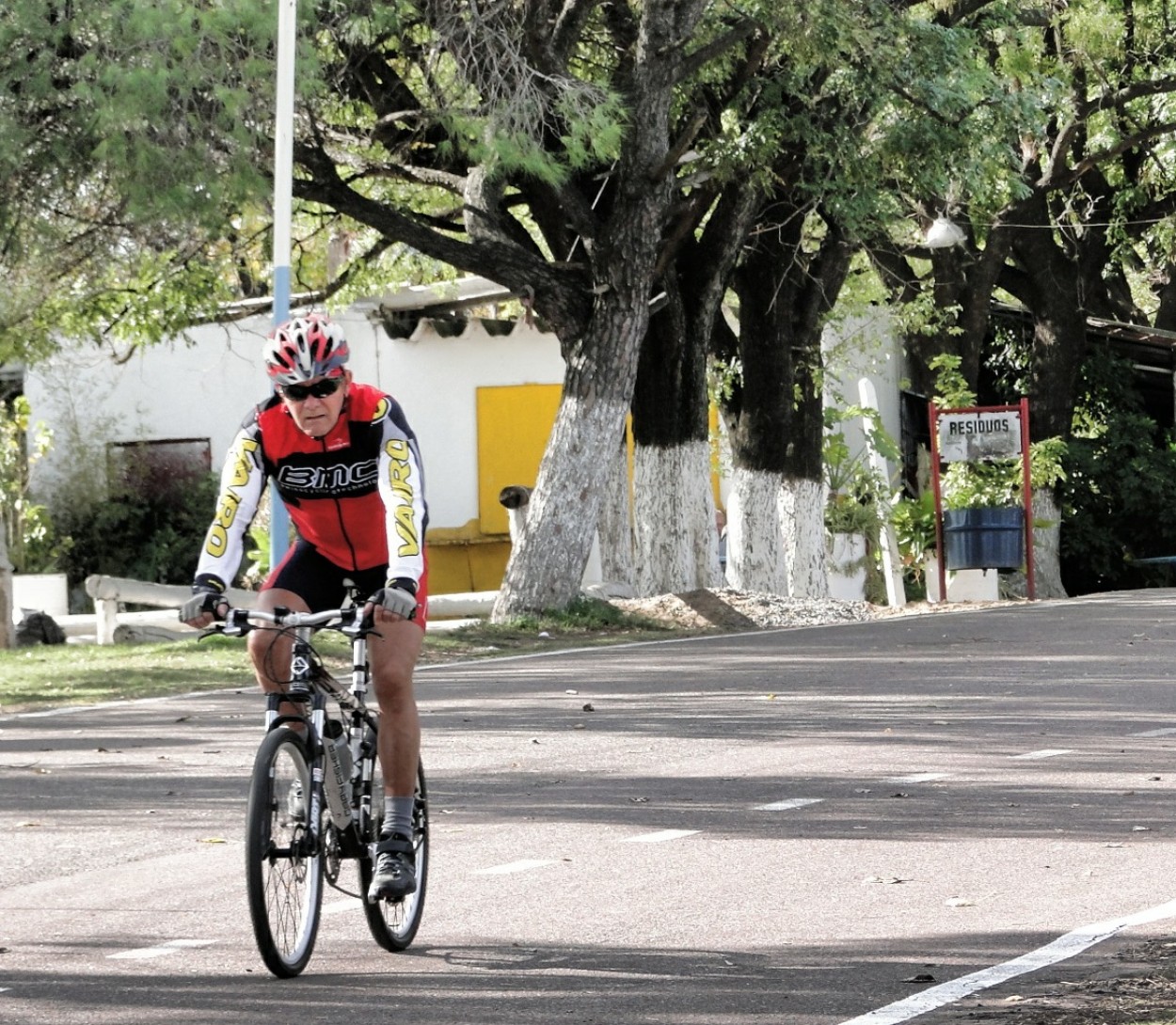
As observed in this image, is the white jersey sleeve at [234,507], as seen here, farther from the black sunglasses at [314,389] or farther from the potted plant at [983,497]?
the potted plant at [983,497]

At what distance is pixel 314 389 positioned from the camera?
632cm

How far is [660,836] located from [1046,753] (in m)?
3.02

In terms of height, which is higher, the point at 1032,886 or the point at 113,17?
the point at 113,17

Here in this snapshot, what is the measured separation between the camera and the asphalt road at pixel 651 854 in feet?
19.9

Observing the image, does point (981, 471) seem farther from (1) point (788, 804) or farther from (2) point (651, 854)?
(2) point (651, 854)

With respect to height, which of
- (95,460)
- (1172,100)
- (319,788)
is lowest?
(319,788)

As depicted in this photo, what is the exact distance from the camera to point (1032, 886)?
7.51m

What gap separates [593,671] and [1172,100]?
16570 mm

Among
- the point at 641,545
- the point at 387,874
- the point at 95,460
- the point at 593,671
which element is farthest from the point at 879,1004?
the point at 95,460

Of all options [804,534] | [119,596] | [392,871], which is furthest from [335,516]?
[804,534]

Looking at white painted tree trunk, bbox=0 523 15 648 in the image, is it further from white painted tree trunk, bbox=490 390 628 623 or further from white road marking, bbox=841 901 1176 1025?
white road marking, bbox=841 901 1176 1025

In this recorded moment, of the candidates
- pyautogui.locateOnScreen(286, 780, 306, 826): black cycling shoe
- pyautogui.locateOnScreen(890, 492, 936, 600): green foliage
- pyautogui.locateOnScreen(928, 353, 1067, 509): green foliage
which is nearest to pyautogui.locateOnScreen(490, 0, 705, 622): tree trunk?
pyautogui.locateOnScreen(928, 353, 1067, 509): green foliage

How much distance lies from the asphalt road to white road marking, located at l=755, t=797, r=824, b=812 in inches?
0.9

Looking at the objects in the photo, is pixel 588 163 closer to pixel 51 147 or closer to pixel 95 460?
pixel 51 147
